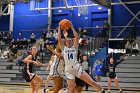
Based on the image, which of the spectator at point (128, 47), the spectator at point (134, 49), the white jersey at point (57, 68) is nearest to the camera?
the white jersey at point (57, 68)

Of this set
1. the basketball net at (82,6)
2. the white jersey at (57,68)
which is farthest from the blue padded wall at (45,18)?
the white jersey at (57,68)

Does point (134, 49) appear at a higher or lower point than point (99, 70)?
higher

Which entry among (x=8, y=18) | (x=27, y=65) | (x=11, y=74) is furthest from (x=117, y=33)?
(x=27, y=65)

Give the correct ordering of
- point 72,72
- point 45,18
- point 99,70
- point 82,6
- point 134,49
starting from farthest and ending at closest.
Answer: point 45,18 → point 82,6 → point 134,49 → point 99,70 → point 72,72

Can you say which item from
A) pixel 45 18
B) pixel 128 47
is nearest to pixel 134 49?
pixel 128 47

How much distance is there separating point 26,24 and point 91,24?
7.21m

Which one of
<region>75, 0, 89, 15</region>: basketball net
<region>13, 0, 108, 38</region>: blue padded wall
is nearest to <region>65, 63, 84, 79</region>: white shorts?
<region>75, 0, 89, 15</region>: basketball net

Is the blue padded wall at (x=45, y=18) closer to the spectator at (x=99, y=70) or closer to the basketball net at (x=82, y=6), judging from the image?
the basketball net at (x=82, y=6)

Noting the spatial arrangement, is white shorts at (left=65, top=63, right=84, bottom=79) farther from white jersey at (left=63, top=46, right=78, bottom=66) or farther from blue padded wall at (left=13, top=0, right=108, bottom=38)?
blue padded wall at (left=13, top=0, right=108, bottom=38)

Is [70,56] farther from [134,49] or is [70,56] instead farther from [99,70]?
[134,49]

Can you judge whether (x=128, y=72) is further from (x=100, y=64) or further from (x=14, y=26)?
(x=14, y=26)

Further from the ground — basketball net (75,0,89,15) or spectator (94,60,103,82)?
basketball net (75,0,89,15)

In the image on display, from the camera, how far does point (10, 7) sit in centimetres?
3306

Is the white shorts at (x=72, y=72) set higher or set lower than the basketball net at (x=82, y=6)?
lower
